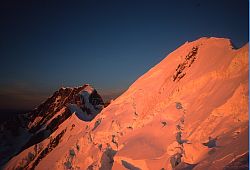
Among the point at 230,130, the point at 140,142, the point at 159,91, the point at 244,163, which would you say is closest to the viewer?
the point at 244,163

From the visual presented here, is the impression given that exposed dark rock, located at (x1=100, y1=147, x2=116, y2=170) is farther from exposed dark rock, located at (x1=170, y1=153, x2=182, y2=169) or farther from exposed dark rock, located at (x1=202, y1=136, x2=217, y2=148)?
exposed dark rock, located at (x1=202, y1=136, x2=217, y2=148)

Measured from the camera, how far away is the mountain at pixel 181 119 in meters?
12.9

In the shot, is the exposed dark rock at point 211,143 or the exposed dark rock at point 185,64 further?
the exposed dark rock at point 185,64

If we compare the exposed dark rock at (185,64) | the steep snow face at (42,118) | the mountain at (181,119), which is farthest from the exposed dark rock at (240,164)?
the steep snow face at (42,118)

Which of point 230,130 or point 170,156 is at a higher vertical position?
point 230,130

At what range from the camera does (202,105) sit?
16.5 meters

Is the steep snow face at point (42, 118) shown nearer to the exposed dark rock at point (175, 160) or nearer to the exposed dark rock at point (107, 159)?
the exposed dark rock at point (107, 159)

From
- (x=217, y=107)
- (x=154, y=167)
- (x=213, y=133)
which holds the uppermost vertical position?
(x=217, y=107)

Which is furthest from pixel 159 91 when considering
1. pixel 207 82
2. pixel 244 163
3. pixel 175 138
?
pixel 244 163

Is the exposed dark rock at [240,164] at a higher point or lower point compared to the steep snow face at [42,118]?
higher

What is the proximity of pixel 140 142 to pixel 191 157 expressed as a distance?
5198 millimetres

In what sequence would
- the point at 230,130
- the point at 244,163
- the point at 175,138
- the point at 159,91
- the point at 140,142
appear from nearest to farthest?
the point at 244,163, the point at 230,130, the point at 175,138, the point at 140,142, the point at 159,91

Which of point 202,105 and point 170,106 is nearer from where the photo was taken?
point 202,105

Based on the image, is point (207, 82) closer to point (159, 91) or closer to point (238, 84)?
point (238, 84)
